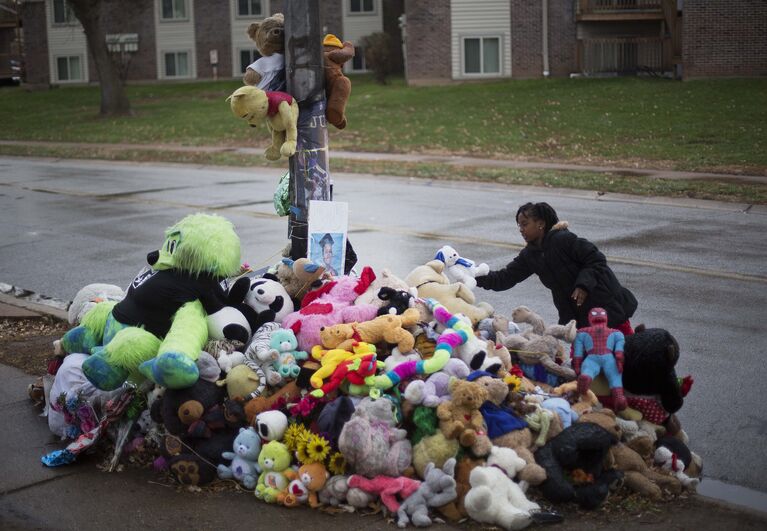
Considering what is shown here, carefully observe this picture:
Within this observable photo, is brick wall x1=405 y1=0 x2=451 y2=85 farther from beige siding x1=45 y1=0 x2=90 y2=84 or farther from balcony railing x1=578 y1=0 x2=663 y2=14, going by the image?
beige siding x1=45 y1=0 x2=90 y2=84

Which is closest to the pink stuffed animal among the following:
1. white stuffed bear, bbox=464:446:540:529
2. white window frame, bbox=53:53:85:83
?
white stuffed bear, bbox=464:446:540:529

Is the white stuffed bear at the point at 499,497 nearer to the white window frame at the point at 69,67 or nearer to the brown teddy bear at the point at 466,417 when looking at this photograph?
the brown teddy bear at the point at 466,417

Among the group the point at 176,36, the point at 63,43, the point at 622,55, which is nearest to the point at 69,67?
the point at 63,43

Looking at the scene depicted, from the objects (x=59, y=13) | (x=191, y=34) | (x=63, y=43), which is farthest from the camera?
(x=59, y=13)

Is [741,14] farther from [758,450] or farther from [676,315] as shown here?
A: [758,450]

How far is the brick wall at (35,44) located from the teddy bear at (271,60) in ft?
164

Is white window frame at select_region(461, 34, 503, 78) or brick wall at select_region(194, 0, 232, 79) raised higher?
brick wall at select_region(194, 0, 232, 79)

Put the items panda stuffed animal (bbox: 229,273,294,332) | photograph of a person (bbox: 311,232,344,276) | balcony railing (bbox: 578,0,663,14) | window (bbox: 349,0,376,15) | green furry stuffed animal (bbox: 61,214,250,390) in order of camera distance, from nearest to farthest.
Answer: green furry stuffed animal (bbox: 61,214,250,390)
panda stuffed animal (bbox: 229,273,294,332)
photograph of a person (bbox: 311,232,344,276)
balcony railing (bbox: 578,0,663,14)
window (bbox: 349,0,376,15)

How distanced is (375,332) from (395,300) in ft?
1.08

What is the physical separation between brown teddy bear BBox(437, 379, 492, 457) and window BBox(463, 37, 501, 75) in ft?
117

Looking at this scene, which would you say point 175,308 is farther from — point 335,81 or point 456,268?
point 335,81

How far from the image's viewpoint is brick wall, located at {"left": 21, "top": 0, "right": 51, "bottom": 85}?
5325 cm

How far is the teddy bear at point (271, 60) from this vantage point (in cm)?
686

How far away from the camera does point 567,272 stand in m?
6.33
